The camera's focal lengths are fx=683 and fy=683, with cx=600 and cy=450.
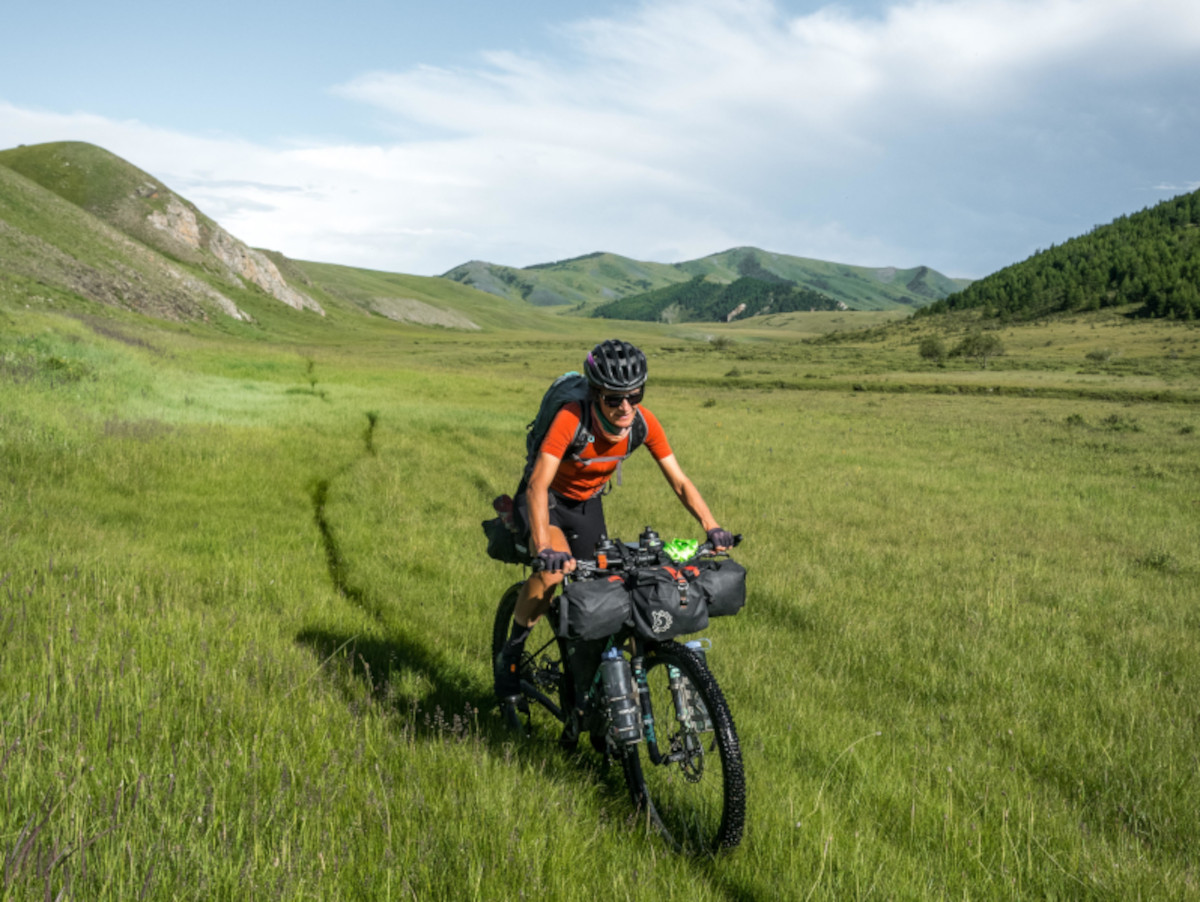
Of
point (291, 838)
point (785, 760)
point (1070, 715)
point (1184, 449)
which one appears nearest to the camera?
point (291, 838)

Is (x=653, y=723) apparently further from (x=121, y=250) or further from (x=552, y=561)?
(x=121, y=250)

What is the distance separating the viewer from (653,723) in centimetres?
397

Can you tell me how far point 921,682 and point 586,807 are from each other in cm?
360

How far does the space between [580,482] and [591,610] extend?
1.33 m

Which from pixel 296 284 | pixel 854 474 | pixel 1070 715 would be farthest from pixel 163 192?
pixel 1070 715

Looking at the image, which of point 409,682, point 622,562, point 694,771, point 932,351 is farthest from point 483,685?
point 932,351

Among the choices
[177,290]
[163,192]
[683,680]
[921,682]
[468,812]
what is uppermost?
[163,192]

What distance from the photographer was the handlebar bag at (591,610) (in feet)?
11.4

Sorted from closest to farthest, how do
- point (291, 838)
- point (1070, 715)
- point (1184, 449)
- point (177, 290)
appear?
point (291, 838) < point (1070, 715) < point (1184, 449) < point (177, 290)

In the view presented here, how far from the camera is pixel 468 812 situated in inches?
130

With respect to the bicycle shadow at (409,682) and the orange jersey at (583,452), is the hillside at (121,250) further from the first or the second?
the orange jersey at (583,452)

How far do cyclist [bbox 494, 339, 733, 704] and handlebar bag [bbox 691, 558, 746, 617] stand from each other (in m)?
0.27

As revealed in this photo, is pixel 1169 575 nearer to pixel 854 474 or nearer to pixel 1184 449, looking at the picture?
pixel 854 474

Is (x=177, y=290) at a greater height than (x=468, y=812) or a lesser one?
greater
